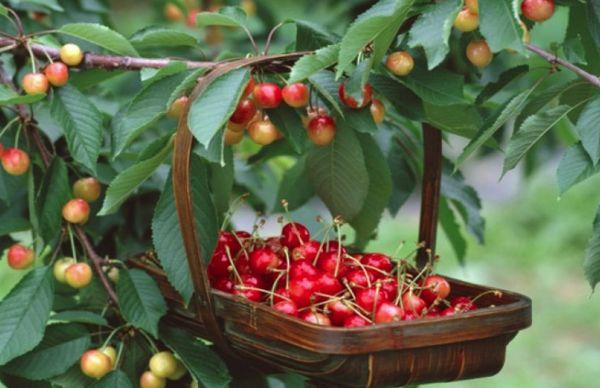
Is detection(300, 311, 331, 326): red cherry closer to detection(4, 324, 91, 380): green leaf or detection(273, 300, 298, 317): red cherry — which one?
detection(273, 300, 298, 317): red cherry

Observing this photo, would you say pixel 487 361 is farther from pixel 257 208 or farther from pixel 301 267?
pixel 257 208

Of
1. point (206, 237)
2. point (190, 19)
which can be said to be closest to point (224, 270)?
point (206, 237)

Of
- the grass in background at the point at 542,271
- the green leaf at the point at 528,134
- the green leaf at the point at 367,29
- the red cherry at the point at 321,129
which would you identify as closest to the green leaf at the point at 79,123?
the red cherry at the point at 321,129

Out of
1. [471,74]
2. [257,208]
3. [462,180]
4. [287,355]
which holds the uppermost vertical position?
[471,74]

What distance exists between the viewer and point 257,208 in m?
1.76

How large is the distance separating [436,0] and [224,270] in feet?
1.20

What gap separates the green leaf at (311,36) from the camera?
1203 millimetres

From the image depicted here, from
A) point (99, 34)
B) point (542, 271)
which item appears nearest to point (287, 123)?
point (99, 34)

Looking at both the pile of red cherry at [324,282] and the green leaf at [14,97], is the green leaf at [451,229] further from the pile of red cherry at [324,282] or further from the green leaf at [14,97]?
the green leaf at [14,97]

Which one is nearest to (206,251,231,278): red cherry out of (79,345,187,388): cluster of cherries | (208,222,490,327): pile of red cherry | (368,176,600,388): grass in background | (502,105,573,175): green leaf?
(208,222,490,327): pile of red cherry

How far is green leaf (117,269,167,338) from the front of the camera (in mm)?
1164

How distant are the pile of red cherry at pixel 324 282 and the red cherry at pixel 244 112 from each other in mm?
134

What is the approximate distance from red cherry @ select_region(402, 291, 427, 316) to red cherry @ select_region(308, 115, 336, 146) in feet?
0.75

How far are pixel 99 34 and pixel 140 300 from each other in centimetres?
31
